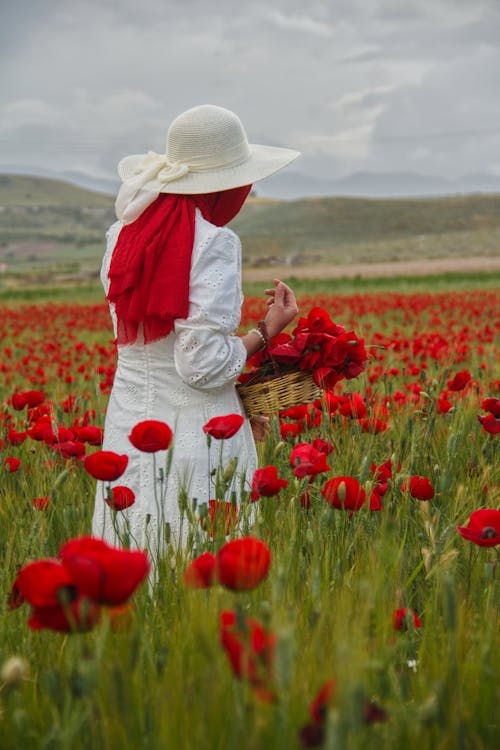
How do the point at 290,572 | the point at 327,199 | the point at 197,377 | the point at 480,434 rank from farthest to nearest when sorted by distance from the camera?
the point at 327,199, the point at 480,434, the point at 197,377, the point at 290,572

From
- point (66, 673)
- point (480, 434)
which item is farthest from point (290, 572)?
point (480, 434)

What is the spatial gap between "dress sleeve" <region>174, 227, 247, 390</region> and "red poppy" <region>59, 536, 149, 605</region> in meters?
1.33

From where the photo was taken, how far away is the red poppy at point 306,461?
5.43ft

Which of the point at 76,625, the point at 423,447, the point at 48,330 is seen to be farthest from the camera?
the point at 48,330

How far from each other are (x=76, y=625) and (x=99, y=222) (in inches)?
4391

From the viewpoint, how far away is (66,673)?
51.7 inches

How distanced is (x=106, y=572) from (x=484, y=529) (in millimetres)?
714

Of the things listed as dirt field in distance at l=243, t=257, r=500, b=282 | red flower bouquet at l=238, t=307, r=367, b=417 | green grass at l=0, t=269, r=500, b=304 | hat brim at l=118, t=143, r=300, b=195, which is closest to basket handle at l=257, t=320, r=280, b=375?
red flower bouquet at l=238, t=307, r=367, b=417

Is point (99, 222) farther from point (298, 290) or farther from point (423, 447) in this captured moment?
point (423, 447)

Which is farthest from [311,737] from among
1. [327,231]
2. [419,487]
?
[327,231]

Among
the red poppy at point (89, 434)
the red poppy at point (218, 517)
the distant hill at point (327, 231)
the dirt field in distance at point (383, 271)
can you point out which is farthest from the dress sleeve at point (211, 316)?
the distant hill at point (327, 231)

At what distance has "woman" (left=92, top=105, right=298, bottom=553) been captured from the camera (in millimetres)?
2197

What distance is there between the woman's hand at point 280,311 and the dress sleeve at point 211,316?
0.19 meters

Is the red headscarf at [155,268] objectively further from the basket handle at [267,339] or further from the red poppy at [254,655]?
the red poppy at [254,655]
